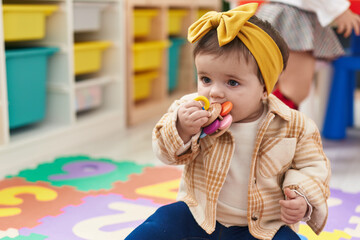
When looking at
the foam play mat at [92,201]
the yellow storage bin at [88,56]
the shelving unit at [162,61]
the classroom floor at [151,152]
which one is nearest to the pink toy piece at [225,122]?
the foam play mat at [92,201]

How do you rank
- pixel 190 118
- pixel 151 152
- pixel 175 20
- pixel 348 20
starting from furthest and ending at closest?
pixel 175 20 → pixel 151 152 → pixel 348 20 → pixel 190 118

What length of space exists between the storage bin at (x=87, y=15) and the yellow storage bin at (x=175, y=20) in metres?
0.56

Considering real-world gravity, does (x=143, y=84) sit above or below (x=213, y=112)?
below

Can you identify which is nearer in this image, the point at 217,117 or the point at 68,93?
the point at 217,117

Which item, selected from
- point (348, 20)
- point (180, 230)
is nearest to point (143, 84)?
point (348, 20)

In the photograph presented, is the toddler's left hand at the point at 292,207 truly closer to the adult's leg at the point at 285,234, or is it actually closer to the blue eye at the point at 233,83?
the adult's leg at the point at 285,234

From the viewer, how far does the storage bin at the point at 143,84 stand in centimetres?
218

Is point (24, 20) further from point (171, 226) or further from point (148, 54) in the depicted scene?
point (171, 226)

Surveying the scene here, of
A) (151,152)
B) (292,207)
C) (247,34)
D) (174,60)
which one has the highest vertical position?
(247,34)

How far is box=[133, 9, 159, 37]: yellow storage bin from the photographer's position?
209 cm

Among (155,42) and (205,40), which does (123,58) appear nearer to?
(155,42)

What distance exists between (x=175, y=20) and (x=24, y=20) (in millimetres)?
1095

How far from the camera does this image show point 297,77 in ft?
4.84

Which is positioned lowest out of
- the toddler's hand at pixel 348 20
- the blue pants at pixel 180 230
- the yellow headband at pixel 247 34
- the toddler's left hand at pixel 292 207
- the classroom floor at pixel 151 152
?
the classroom floor at pixel 151 152
